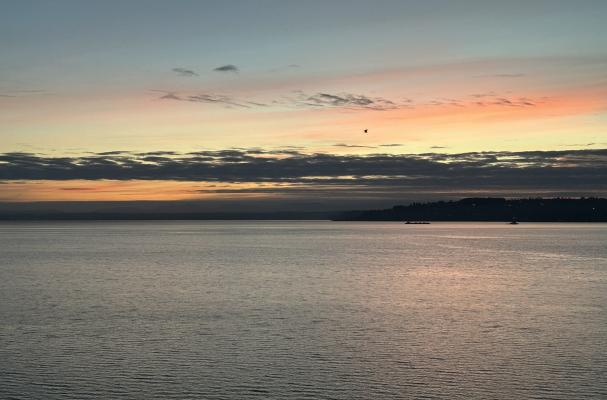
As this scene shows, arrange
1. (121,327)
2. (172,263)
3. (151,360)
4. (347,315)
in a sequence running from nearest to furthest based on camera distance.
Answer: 1. (151,360)
2. (121,327)
3. (347,315)
4. (172,263)

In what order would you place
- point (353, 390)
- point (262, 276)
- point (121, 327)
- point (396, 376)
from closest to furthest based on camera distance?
point (353, 390)
point (396, 376)
point (121, 327)
point (262, 276)

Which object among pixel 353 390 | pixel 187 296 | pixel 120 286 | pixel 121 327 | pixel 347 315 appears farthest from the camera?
pixel 120 286

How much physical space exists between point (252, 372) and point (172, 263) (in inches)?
3043

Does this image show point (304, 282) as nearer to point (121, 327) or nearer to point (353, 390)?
point (121, 327)

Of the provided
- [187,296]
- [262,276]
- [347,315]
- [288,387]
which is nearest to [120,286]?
[187,296]

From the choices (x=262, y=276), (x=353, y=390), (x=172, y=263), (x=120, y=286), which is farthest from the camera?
(x=172, y=263)

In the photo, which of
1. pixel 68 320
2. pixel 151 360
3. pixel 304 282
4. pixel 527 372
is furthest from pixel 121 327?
pixel 304 282

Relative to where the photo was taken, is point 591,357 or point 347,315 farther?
point 347,315

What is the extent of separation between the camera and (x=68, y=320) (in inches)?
1769

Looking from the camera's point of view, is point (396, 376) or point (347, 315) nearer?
point (396, 376)

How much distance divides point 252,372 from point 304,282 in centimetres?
4230

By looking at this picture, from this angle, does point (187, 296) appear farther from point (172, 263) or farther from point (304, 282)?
point (172, 263)

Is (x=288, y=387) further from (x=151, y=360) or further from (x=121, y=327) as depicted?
(x=121, y=327)

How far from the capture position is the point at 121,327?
42500mm
